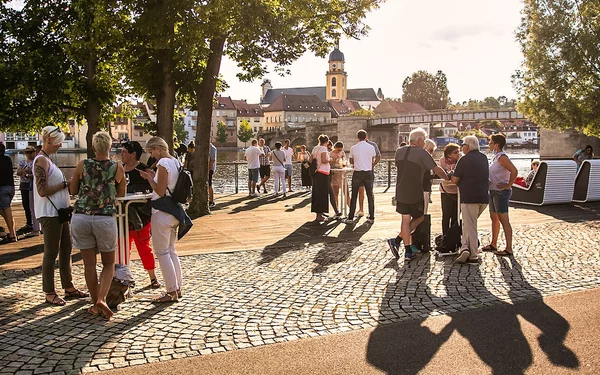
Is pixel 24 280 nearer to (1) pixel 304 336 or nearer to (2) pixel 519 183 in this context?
(1) pixel 304 336

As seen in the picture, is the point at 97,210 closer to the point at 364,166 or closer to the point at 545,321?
the point at 545,321

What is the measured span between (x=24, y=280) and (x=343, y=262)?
4.18 meters

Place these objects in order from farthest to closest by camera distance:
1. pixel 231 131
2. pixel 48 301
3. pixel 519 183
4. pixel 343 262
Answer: pixel 231 131 → pixel 519 183 → pixel 343 262 → pixel 48 301

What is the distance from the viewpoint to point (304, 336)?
5.34m

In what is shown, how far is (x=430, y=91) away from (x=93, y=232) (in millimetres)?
147017

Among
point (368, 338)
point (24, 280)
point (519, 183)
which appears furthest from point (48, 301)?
point (519, 183)

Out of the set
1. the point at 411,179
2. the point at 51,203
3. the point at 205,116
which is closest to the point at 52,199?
the point at 51,203

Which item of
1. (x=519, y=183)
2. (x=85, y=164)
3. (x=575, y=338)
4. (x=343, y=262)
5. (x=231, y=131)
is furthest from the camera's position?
(x=231, y=131)

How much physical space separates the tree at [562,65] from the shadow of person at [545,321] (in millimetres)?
26535

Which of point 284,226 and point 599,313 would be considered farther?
point 284,226

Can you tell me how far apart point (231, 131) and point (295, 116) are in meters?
16.7

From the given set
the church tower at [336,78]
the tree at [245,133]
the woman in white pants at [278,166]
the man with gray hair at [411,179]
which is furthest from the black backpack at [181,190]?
the church tower at [336,78]

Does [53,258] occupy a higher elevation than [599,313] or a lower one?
higher

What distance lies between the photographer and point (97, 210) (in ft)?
19.0
